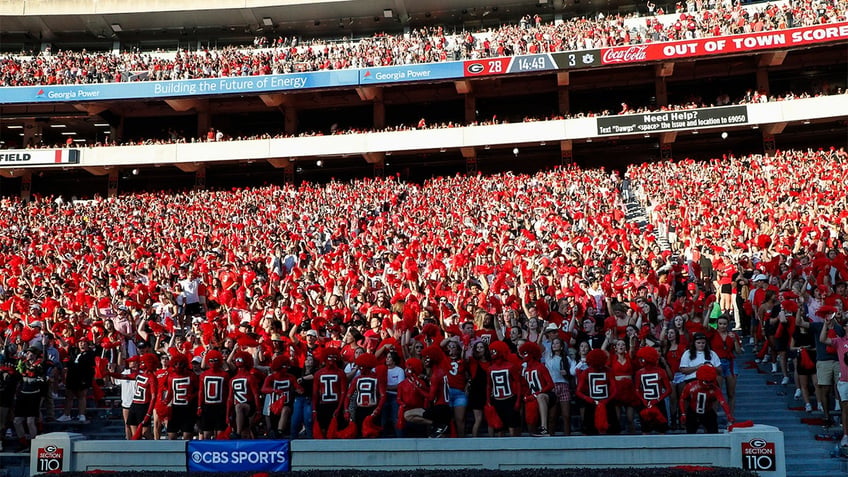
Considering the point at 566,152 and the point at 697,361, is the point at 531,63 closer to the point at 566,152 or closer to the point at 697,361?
the point at 566,152

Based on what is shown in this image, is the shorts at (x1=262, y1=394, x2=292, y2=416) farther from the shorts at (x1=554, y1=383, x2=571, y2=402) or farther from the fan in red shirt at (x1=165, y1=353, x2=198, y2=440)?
the shorts at (x1=554, y1=383, x2=571, y2=402)

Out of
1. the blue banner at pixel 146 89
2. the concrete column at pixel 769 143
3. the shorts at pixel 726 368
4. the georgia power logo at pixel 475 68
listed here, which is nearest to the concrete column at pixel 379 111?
the blue banner at pixel 146 89

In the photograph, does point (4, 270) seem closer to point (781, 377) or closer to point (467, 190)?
point (467, 190)

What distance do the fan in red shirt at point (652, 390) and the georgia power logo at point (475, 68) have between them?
76.5 ft

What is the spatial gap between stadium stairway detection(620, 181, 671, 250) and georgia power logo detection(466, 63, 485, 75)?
26.4 feet

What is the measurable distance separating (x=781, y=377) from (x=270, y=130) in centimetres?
3026

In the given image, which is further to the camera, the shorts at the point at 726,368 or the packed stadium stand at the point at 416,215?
the packed stadium stand at the point at 416,215

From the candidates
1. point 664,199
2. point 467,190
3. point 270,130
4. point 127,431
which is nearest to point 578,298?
point 127,431

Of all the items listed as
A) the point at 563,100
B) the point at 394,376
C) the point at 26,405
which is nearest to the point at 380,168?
the point at 563,100

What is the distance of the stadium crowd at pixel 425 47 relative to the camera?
1220 inches

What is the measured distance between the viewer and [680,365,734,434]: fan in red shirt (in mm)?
8945

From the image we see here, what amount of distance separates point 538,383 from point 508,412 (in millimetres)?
→ 502

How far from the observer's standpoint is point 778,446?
7699mm

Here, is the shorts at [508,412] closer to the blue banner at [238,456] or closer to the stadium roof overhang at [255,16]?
the blue banner at [238,456]
